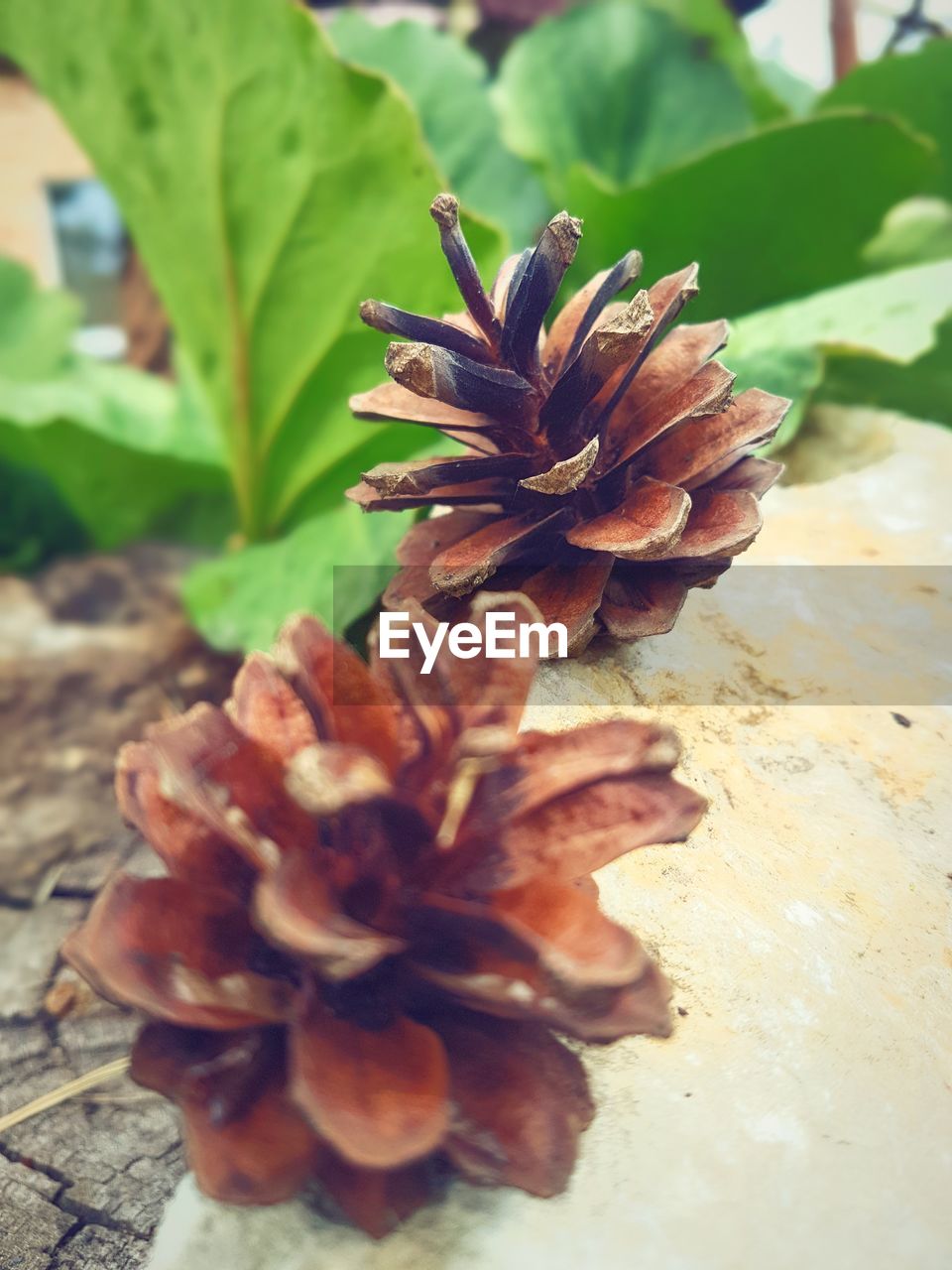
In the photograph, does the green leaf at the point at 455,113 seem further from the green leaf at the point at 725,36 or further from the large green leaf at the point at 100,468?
the large green leaf at the point at 100,468

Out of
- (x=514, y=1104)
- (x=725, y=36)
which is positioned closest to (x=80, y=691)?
(x=514, y=1104)

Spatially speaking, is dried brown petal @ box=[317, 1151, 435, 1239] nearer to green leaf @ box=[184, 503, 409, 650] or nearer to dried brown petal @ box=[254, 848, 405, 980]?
dried brown petal @ box=[254, 848, 405, 980]

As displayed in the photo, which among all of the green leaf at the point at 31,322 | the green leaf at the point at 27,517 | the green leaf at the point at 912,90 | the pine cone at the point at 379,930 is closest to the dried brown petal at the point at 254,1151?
the pine cone at the point at 379,930

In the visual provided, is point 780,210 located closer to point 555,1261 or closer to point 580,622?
point 580,622

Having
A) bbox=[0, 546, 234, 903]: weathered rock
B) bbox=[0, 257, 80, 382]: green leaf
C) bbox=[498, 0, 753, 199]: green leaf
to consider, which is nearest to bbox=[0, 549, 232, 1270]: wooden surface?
bbox=[0, 546, 234, 903]: weathered rock

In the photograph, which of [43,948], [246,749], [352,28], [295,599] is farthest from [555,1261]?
[352,28]
